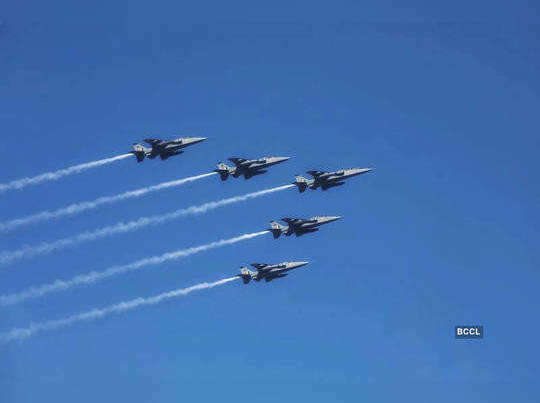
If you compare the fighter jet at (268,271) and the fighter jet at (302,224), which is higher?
the fighter jet at (302,224)

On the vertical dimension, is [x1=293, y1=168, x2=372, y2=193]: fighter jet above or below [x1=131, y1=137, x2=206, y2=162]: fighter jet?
below

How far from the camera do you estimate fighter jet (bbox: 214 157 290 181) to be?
575 feet

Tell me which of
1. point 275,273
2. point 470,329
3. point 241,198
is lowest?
point 470,329

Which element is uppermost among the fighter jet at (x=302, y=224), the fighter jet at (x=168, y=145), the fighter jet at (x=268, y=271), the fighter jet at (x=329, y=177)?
the fighter jet at (x=168, y=145)

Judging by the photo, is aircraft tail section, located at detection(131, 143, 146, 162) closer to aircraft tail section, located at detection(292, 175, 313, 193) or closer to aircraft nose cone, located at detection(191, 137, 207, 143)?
aircraft nose cone, located at detection(191, 137, 207, 143)

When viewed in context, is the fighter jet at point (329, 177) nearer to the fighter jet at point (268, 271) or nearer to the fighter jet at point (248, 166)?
the fighter jet at point (248, 166)

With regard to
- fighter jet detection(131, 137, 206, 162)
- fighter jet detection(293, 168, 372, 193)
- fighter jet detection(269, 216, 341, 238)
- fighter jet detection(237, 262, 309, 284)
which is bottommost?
fighter jet detection(237, 262, 309, 284)

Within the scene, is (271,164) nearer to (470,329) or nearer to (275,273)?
(275,273)

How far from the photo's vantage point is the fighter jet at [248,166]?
575ft

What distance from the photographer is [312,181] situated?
176750mm

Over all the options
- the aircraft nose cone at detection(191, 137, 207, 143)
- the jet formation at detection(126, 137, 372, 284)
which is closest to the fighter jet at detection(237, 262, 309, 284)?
the jet formation at detection(126, 137, 372, 284)

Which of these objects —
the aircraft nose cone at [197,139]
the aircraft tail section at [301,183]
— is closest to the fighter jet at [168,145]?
the aircraft nose cone at [197,139]

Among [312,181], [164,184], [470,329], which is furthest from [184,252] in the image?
[470,329]

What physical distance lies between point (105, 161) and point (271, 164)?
29363mm
